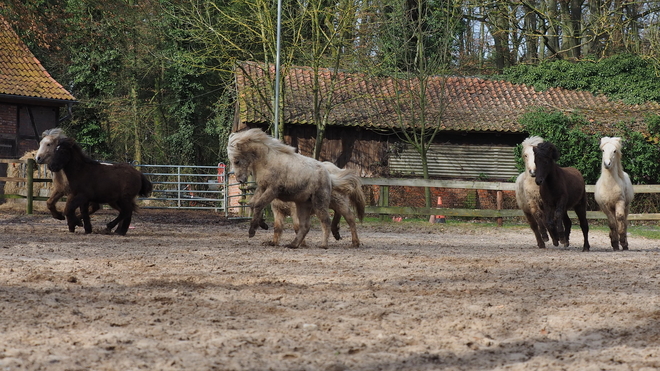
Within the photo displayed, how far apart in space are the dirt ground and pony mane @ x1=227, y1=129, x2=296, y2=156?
168 centimetres

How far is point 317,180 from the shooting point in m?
11.7

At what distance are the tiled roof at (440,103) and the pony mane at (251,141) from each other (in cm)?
1638

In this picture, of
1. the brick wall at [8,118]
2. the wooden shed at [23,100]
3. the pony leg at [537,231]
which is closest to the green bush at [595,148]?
the pony leg at [537,231]

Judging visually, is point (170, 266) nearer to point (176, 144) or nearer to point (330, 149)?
point (330, 149)

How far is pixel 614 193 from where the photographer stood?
13305mm

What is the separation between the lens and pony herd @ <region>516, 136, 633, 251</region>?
12773mm

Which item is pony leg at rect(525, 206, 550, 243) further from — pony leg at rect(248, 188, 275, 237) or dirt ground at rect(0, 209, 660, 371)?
pony leg at rect(248, 188, 275, 237)

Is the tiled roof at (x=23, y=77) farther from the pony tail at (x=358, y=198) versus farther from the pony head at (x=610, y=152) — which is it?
the pony head at (x=610, y=152)

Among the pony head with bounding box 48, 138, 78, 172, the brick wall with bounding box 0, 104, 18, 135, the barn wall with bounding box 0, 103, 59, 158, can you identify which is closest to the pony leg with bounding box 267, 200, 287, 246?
the pony head with bounding box 48, 138, 78, 172

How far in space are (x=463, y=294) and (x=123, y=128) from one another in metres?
34.5

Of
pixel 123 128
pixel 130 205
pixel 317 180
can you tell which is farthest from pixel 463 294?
pixel 123 128

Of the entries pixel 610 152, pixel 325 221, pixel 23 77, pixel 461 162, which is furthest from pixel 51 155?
pixel 461 162

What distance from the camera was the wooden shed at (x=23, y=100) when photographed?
2786 cm

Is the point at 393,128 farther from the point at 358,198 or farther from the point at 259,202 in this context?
the point at 259,202
